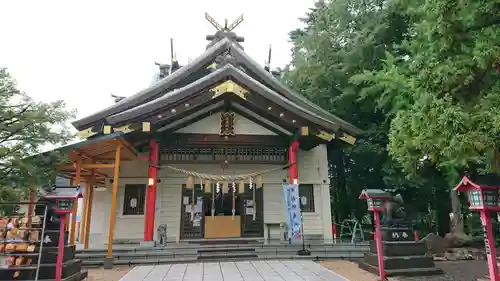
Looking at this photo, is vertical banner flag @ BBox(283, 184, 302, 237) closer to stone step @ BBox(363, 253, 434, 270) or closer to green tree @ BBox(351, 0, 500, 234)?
stone step @ BBox(363, 253, 434, 270)

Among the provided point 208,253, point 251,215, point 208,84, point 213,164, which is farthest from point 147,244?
point 208,84

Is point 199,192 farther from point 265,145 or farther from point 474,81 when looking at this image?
point 474,81

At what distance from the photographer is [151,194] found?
35.3 ft

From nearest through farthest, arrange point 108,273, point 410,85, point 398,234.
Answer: point 410,85 → point 398,234 → point 108,273

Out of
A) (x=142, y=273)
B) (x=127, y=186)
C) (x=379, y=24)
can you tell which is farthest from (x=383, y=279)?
(x=379, y=24)

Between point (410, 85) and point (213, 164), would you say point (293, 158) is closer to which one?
point (213, 164)

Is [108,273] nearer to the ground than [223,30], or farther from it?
nearer to the ground

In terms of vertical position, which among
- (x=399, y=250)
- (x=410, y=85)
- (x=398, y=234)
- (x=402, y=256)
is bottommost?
(x=402, y=256)

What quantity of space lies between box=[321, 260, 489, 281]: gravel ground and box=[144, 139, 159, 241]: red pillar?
17.9 ft

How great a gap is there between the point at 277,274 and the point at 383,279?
232 cm

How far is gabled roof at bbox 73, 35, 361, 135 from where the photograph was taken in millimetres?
10664

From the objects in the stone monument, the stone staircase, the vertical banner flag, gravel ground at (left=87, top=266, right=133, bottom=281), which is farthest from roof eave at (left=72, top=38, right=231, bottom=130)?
the stone monument

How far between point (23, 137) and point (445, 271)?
10.1m

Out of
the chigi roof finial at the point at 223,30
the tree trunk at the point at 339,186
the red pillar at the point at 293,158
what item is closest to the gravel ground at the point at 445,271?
the red pillar at the point at 293,158
